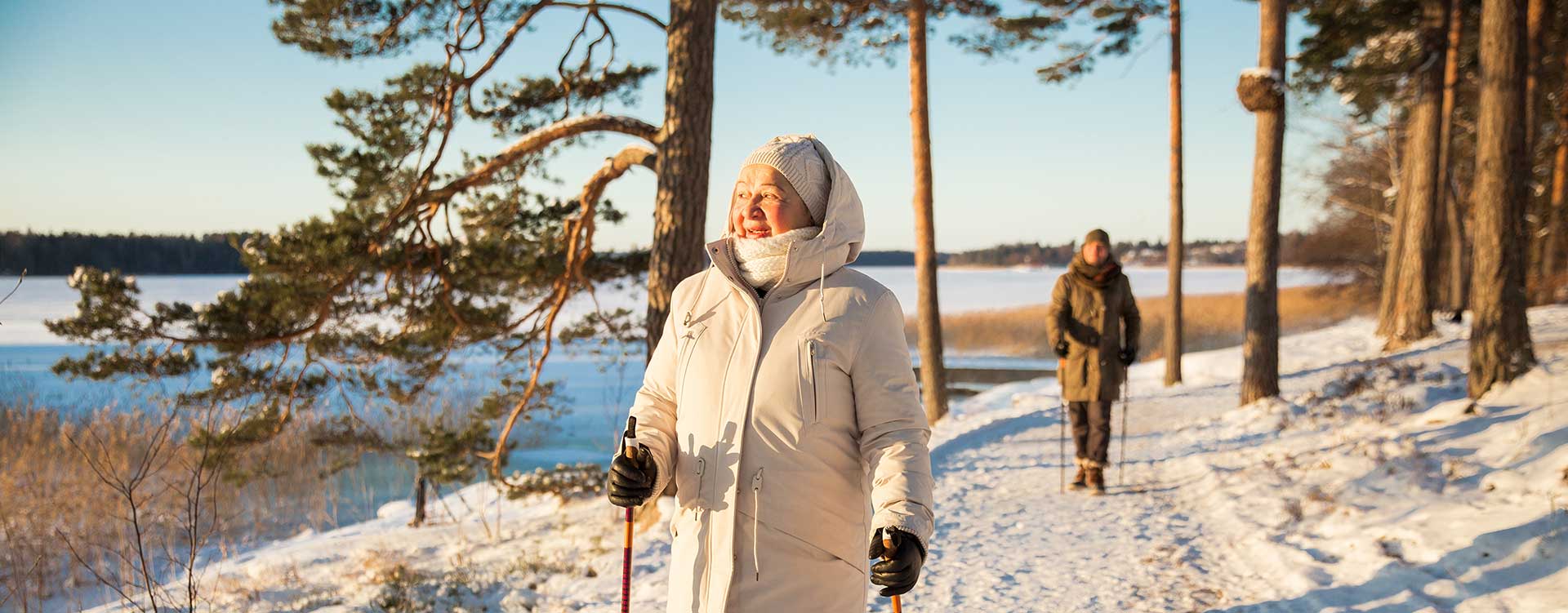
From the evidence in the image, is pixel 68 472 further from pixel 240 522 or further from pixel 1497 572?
pixel 1497 572

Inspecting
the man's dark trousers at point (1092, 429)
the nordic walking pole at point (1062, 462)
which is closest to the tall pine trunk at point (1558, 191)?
the nordic walking pole at point (1062, 462)

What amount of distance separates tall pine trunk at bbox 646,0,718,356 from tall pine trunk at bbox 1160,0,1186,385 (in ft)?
30.2

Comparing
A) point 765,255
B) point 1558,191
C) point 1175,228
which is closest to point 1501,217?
point 1175,228

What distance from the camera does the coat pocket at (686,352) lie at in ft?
7.70

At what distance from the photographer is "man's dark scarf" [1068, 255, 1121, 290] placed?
6.54 m

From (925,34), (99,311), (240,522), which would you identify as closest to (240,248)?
(99,311)

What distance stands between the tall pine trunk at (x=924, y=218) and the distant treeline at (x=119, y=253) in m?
7.01

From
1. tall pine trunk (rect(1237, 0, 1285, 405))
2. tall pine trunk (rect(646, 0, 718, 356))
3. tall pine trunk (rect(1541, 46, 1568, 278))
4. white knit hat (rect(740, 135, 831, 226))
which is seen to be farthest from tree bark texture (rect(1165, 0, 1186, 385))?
white knit hat (rect(740, 135, 831, 226))

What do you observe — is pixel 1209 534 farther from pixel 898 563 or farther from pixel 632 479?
pixel 632 479

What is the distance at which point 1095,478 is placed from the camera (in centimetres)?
680

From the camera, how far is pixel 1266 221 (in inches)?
382

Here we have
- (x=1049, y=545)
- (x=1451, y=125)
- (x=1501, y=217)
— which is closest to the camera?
(x=1049, y=545)

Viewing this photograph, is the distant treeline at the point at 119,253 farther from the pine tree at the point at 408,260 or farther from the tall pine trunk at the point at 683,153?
the tall pine trunk at the point at 683,153

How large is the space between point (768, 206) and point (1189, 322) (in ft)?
109
